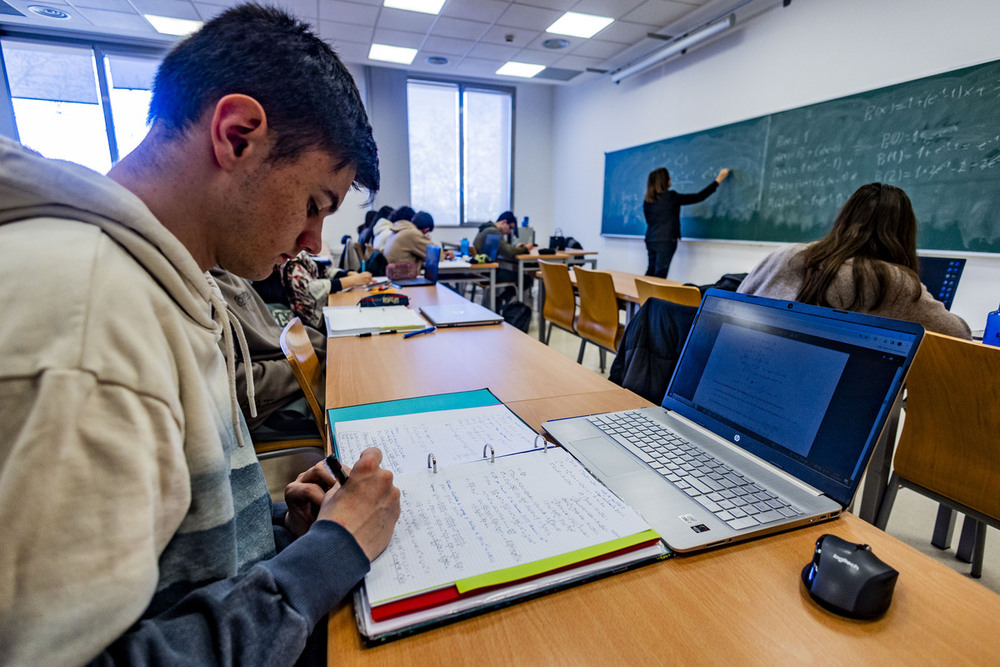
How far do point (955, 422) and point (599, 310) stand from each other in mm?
1895

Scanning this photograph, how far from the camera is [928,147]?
124 inches

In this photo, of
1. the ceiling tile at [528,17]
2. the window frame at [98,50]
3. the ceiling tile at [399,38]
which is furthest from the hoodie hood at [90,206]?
the window frame at [98,50]

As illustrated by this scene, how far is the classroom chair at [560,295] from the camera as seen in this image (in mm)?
3381

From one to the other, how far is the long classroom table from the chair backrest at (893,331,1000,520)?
0.86 metres

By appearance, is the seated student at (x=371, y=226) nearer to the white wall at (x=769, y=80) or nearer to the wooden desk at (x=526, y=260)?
the wooden desk at (x=526, y=260)

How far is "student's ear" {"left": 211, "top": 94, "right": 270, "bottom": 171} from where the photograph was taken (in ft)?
1.65

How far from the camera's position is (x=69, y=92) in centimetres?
575

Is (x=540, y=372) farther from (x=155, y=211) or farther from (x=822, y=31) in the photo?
(x=822, y=31)

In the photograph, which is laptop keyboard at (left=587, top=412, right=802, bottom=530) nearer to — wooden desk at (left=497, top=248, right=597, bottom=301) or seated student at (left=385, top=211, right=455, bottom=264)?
seated student at (left=385, top=211, right=455, bottom=264)

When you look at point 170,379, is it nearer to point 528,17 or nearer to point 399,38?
point 528,17

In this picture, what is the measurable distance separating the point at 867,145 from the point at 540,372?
3.73m

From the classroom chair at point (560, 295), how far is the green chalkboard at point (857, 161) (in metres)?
2.25

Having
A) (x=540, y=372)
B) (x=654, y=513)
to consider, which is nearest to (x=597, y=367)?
(x=540, y=372)

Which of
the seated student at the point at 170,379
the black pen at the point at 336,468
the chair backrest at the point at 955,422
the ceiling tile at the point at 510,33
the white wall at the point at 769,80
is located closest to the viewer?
the seated student at the point at 170,379
